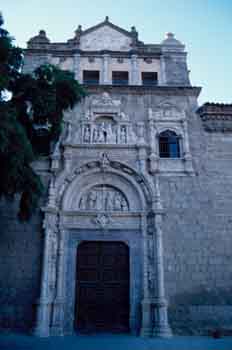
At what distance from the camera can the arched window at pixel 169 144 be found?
434 inches

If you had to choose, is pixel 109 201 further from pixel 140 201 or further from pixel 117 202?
pixel 140 201

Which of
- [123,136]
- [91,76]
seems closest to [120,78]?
[91,76]

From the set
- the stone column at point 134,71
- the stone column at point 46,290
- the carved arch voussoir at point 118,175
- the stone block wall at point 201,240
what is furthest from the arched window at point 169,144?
the stone column at point 46,290

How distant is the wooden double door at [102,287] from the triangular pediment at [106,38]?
29.3 feet

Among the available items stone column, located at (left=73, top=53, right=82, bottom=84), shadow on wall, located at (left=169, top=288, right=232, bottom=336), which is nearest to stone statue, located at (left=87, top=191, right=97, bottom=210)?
shadow on wall, located at (left=169, top=288, right=232, bottom=336)

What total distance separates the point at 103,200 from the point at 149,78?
20.0 feet

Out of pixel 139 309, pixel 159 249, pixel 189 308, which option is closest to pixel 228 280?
pixel 189 308

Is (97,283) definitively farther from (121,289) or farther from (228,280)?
(228,280)

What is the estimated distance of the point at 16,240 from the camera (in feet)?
30.8

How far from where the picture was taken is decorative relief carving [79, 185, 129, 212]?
10.1 m

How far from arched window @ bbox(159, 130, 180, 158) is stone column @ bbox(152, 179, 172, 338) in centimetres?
173

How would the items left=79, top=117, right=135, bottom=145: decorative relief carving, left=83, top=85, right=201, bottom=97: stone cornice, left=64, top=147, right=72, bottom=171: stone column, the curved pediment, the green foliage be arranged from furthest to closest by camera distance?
the curved pediment < left=83, top=85, right=201, bottom=97: stone cornice < left=79, top=117, right=135, bottom=145: decorative relief carving < left=64, top=147, right=72, bottom=171: stone column < the green foliage

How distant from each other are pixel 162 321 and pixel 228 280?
8.19 feet

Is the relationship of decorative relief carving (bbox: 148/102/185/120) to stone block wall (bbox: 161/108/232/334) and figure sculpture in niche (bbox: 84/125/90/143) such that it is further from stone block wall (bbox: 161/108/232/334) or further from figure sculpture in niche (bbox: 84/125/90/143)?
figure sculpture in niche (bbox: 84/125/90/143)
